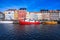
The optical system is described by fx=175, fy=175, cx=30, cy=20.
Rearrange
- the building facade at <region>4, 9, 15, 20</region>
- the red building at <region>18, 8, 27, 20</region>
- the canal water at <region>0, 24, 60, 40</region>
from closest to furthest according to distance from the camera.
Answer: the canal water at <region>0, 24, 60, 40</region> → the red building at <region>18, 8, 27, 20</region> → the building facade at <region>4, 9, 15, 20</region>

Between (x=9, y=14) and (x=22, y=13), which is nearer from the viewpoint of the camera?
(x=22, y=13)

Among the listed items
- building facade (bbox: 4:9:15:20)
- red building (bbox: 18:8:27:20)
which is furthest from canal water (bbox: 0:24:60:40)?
building facade (bbox: 4:9:15:20)

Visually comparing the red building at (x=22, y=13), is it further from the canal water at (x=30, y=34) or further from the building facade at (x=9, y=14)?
the canal water at (x=30, y=34)

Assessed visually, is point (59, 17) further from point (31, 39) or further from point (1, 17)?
point (31, 39)

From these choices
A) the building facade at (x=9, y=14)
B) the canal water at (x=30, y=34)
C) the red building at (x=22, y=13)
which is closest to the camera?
the canal water at (x=30, y=34)

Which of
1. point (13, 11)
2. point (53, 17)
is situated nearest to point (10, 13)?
point (13, 11)

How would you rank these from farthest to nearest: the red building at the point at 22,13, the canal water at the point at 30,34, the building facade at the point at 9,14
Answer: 1. the building facade at the point at 9,14
2. the red building at the point at 22,13
3. the canal water at the point at 30,34

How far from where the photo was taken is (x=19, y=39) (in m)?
12.4

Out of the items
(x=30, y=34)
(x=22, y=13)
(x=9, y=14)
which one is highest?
(x=22, y=13)

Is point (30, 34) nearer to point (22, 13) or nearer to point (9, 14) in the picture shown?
point (22, 13)

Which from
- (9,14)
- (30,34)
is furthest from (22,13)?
(30,34)

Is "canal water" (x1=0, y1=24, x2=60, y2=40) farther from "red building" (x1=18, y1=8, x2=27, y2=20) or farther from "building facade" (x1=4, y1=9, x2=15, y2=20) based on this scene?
"building facade" (x1=4, y1=9, x2=15, y2=20)

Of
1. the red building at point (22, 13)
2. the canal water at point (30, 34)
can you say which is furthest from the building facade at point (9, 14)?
the canal water at point (30, 34)

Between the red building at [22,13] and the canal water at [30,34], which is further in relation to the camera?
the red building at [22,13]
